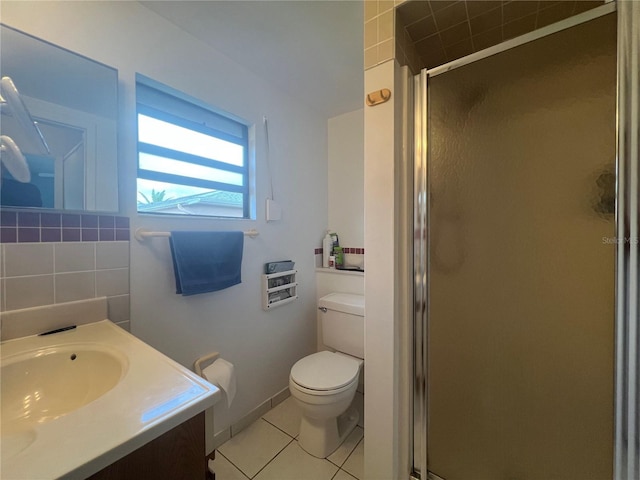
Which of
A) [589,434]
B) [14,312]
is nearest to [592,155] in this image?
[589,434]

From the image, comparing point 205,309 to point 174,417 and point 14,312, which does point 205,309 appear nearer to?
point 14,312

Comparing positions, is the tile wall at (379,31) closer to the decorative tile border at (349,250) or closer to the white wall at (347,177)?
the white wall at (347,177)

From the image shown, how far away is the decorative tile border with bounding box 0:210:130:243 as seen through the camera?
2.70ft

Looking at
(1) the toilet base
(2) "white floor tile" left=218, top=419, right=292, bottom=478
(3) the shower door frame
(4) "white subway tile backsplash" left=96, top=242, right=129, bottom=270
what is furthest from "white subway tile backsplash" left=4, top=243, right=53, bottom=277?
(3) the shower door frame

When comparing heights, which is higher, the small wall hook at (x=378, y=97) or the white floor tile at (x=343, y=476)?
the small wall hook at (x=378, y=97)

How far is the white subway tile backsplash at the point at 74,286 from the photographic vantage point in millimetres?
908

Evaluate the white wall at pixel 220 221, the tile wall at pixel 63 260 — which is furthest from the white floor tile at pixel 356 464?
the tile wall at pixel 63 260

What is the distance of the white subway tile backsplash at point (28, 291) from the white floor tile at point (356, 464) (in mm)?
1550

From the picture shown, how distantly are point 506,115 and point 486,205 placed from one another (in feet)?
1.06

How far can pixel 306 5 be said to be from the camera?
1122mm

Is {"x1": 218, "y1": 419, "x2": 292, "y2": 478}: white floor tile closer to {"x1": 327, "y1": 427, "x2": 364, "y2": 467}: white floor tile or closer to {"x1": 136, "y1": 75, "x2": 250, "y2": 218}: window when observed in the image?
{"x1": 327, "y1": 427, "x2": 364, "y2": 467}: white floor tile

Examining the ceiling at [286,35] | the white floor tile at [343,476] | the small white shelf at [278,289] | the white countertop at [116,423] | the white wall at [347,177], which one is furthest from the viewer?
the white wall at [347,177]

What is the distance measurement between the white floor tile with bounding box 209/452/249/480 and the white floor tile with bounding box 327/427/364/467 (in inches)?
18.3

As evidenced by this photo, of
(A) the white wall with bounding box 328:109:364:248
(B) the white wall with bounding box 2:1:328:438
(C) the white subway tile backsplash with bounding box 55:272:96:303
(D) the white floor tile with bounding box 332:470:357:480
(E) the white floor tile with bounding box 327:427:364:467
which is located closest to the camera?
(C) the white subway tile backsplash with bounding box 55:272:96:303
